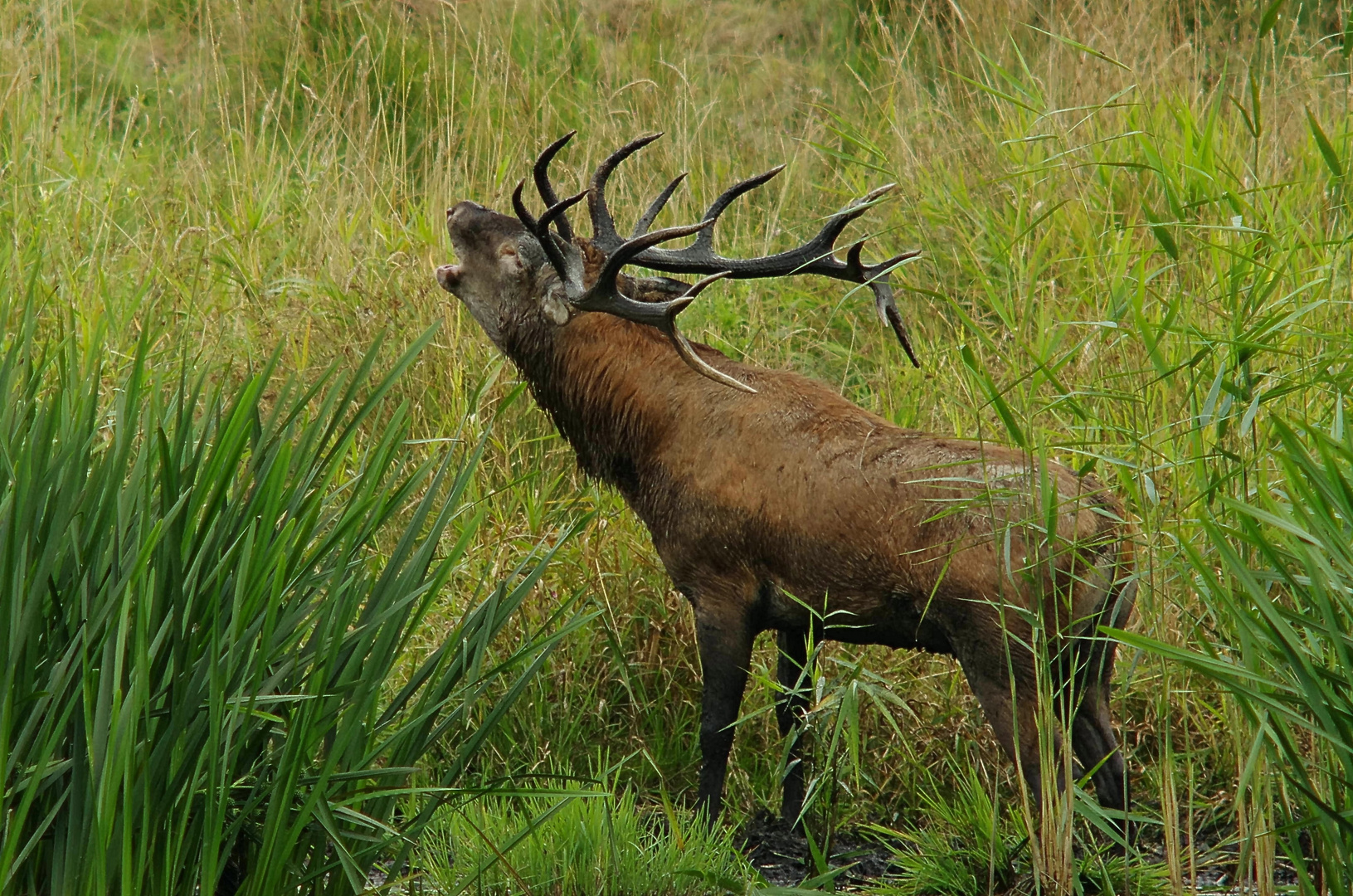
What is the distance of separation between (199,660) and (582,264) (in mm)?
2163

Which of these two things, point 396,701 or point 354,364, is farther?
point 354,364

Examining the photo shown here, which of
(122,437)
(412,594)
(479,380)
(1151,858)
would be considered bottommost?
(1151,858)

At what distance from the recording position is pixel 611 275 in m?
4.24

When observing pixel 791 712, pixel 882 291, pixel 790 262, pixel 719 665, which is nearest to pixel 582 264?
pixel 790 262

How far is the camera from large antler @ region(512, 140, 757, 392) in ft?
13.2

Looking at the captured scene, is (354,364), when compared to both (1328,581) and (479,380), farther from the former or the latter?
(1328,581)

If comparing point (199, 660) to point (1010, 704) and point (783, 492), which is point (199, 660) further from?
point (1010, 704)

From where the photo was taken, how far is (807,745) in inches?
179

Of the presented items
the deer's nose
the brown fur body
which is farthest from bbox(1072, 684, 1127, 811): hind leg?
the deer's nose

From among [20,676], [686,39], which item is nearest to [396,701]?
[20,676]

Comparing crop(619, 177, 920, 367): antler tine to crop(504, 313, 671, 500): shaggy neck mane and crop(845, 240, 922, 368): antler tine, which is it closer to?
crop(845, 240, 922, 368): antler tine

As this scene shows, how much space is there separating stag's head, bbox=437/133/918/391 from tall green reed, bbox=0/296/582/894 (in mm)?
1307

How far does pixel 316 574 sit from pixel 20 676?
0.57m

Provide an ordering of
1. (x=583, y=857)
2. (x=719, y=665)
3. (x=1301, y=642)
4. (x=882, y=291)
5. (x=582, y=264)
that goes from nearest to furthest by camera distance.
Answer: (x=1301, y=642), (x=583, y=857), (x=719, y=665), (x=882, y=291), (x=582, y=264)
